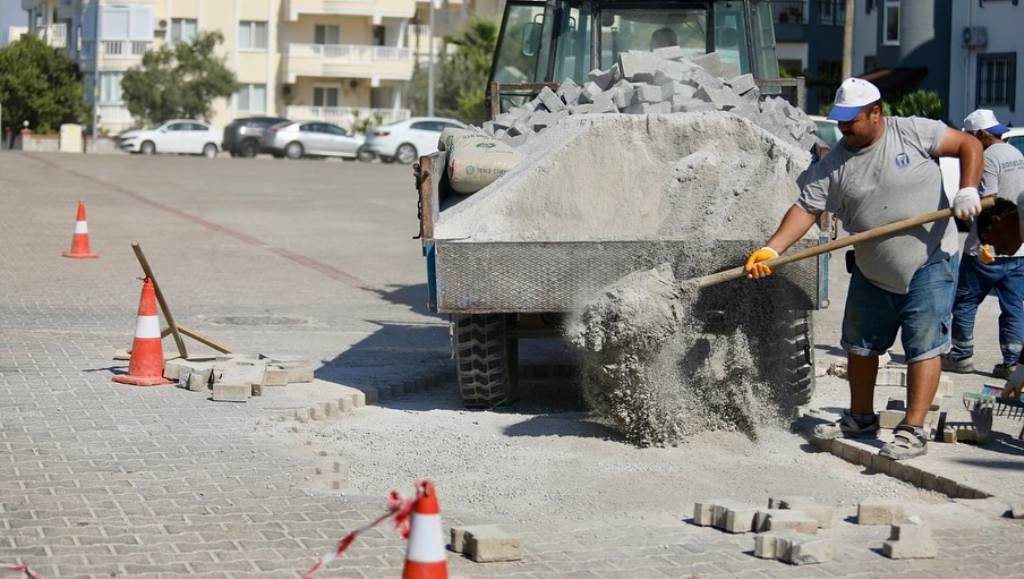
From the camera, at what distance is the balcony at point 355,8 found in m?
71.3

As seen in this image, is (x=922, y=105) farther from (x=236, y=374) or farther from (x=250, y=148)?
(x=236, y=374)

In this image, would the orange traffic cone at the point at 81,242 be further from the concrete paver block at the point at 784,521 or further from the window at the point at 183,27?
the window at the point at 183,27

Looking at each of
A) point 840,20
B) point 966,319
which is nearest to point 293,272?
point 966,319

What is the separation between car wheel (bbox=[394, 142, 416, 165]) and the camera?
4562cm

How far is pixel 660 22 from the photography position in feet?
39.8

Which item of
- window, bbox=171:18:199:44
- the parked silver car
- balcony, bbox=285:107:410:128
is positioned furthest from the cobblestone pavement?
window, bbox=171:18:199:44

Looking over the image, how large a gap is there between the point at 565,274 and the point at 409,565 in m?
3.69

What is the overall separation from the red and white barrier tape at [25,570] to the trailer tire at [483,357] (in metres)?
3.58

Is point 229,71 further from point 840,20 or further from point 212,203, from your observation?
point 212,203

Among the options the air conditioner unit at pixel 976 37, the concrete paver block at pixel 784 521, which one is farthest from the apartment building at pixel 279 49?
the concrete paver block at pixel 784 521

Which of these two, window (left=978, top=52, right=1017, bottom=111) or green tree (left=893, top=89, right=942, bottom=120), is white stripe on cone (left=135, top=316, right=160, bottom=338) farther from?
window (left=978, top=52, right=1017, bottom=111)

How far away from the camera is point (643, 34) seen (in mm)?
12109

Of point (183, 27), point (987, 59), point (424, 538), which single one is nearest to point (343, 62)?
point (183, 27)

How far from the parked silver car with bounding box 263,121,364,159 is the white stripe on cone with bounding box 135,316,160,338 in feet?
127
